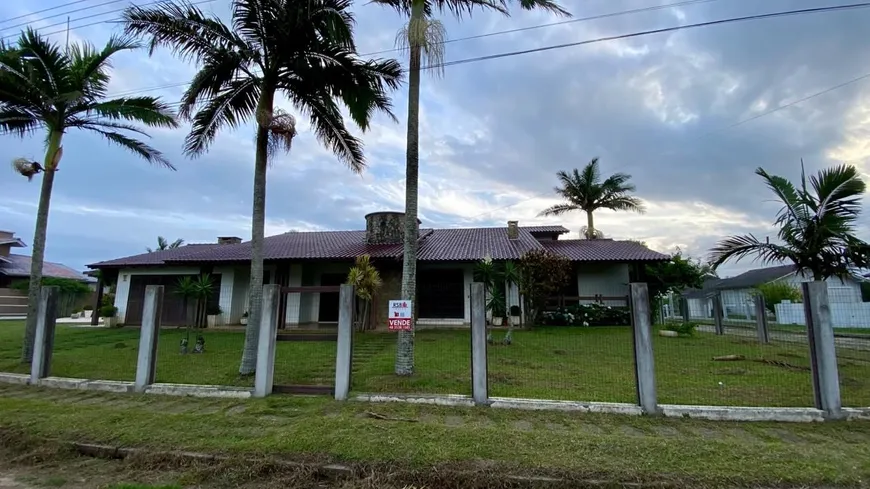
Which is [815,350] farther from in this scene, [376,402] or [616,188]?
[616,188]

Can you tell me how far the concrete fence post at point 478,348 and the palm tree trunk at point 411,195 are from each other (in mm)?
1557

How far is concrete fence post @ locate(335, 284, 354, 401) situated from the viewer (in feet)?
19.8

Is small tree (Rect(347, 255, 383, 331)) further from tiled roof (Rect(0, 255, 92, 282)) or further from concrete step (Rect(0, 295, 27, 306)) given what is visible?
concrete step (Rect(0, 295, 27, 306))

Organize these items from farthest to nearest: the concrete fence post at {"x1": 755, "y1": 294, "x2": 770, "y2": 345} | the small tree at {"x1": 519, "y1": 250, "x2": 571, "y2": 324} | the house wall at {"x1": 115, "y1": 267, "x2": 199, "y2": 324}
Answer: the house wall at {"x1": 115, "y1": 267, "x2": 199, "y2": 324} < the small tree at {"x1": 519, "y1": 250, "x2": 571, "y2": 324} < the concrete fence post at {"x1": 755, "y1": 294, "x2": 770, "y2": 345}

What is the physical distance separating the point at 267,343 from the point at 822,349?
7468mm

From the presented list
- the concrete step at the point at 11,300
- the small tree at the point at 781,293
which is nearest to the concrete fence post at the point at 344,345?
the small tree at the point at 781,293

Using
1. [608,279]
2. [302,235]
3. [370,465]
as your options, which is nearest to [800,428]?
[370,465]

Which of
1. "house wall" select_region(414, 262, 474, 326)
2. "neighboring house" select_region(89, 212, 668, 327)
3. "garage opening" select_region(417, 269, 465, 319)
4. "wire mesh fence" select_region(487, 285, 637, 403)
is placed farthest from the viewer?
"garage opening" select_region(417, 269, 465, 319)

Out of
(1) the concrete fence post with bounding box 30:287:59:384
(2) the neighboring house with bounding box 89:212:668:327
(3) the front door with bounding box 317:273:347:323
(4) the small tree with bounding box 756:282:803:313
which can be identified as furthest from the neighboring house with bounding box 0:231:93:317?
(4) the small tree with bounding box 756:282:803:313

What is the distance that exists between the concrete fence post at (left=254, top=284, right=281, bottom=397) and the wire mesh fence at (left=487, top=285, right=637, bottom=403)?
3.30m

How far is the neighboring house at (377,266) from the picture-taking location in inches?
663

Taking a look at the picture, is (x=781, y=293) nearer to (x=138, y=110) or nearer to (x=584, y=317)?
(x=584, y=317)

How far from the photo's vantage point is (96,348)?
1164 centimetres

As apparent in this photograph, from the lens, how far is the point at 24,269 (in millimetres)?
33875
